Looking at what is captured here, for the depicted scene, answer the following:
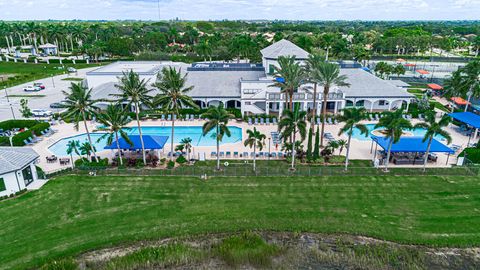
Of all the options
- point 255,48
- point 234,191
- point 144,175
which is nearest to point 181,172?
point 144,175

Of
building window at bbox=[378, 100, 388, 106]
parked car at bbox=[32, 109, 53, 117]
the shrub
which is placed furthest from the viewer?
building window at bbox=[378, 100, 388, 106]

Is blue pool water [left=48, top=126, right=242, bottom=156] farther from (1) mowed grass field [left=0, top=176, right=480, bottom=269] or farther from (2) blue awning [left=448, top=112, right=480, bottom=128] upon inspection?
(2) blue awning [left=448, top=112, right=480, bottom=128]

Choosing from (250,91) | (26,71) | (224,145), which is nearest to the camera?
(224,145)

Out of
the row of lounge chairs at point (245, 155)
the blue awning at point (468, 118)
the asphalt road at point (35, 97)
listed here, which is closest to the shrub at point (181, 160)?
the row of lounge chairs at point (245, 155)

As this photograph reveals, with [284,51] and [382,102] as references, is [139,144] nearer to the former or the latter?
[284,51]

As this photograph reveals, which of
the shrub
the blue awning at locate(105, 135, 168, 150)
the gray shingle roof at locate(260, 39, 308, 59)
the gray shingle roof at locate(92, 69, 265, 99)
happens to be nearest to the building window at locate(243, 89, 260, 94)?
the gray shingle roof at locate(92, 69, 265, 99)

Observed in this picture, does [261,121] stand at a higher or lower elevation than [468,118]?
lower

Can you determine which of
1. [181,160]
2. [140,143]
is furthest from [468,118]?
[140,143]
